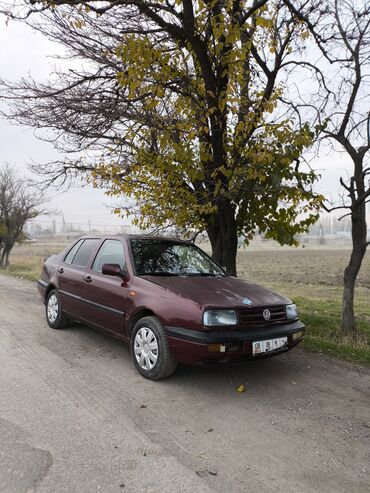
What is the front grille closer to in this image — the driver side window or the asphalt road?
the asphalt road

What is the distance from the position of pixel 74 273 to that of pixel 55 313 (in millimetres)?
867

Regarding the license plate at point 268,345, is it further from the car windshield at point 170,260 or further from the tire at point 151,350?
the car windshield at point 170,260

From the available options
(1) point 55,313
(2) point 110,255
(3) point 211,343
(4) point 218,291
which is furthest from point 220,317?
(1) point 55,313

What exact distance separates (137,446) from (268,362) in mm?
2478

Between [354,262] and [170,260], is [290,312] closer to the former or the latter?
[170,260]

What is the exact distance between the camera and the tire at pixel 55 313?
20.4 ft

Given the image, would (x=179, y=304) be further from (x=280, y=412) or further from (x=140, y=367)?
(x=280, y=412)

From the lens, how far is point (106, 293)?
510cm

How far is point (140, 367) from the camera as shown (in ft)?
14.5

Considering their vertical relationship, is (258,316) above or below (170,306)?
below

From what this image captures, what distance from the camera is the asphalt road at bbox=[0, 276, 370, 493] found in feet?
8.64

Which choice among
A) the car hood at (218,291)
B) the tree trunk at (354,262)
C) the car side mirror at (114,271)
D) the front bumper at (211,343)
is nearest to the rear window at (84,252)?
the car side mirror at (114,271)

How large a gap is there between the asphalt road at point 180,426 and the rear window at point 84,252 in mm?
1380

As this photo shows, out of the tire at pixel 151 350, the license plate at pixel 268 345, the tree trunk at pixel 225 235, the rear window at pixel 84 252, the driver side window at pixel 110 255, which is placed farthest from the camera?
the tree trunk at pixel 225 235
